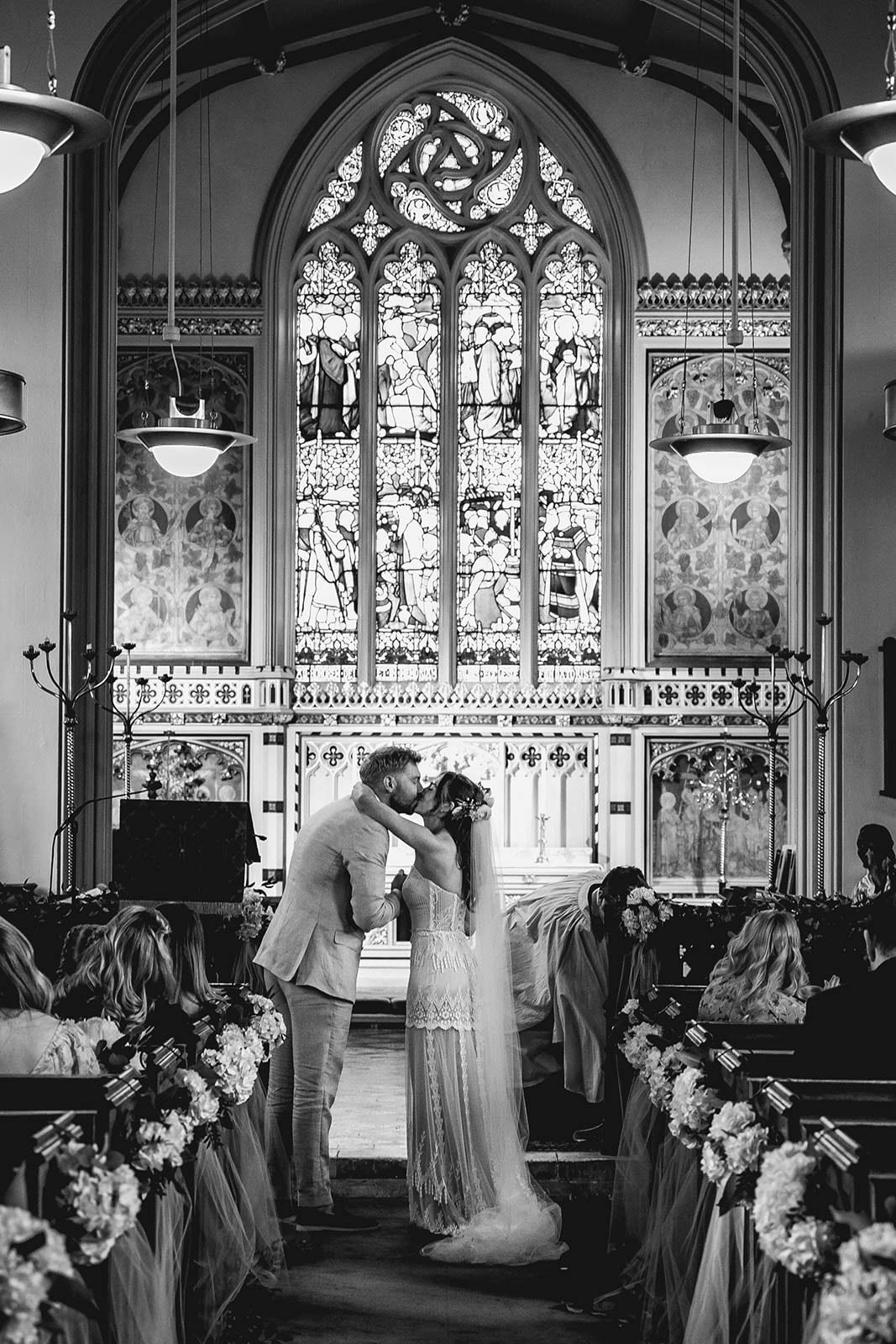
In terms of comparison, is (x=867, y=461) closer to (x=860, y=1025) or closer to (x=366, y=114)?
(x=860, y=1025)

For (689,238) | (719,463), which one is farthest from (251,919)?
(689,238)

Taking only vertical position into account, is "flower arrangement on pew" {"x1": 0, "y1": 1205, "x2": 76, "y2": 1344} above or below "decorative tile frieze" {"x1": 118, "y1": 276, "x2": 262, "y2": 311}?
below

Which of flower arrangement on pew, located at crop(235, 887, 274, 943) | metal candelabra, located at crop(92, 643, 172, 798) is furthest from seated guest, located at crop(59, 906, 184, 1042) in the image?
metal candelabra, located at crop(92, 643, 172, 798)

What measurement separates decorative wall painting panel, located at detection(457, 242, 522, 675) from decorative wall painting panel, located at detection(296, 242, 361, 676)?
36.6 inches

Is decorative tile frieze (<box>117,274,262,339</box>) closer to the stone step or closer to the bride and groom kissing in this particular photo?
the bride and groom kissing

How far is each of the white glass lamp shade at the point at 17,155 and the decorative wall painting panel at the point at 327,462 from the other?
9.07m

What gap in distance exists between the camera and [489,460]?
14.3m

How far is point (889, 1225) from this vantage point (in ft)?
8.87

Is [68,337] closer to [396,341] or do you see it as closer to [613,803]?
[396,341]

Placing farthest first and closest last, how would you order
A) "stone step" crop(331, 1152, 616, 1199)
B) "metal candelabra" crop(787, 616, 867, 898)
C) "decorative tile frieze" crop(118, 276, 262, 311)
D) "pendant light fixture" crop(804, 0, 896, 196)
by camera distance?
"decorative tile frieze" crop(118, 276, 262, 311) < "metal candelabra" crop(787, 616, 867, 898) < "stone step" crop(331, 1152, 616, 1199) < "pendant light fixture" crop(804, 0, 896, 196)

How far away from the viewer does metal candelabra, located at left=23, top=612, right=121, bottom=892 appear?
30.1ft

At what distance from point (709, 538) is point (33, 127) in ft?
31.6

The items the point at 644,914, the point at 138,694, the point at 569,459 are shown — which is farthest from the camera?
the point at 569,459

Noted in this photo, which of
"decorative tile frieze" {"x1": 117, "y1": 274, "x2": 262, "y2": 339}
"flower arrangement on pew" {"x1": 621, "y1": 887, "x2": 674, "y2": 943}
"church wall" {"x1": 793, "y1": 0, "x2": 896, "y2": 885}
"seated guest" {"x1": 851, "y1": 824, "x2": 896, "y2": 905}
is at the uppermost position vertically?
"decorative tile frieze" {"x1": 117, "y1": 274, "x2": 262, "y2": 339}
